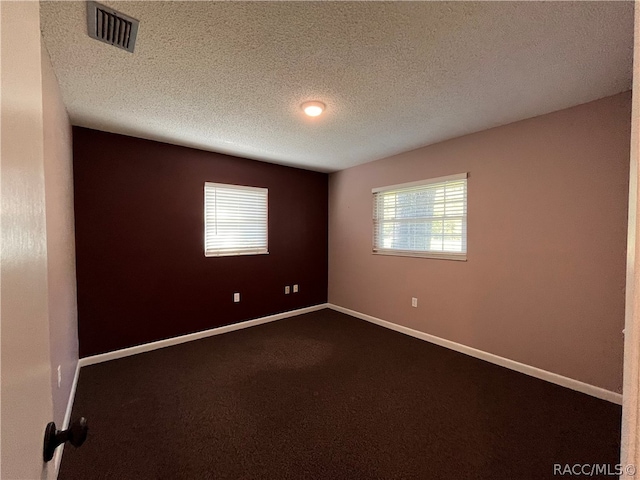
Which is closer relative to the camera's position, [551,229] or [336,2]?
[336,2]

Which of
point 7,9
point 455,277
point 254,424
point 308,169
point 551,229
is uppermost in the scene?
point 308,169

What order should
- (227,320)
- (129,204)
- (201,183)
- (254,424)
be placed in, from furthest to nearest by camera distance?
(227,320) → (201,183) → (129,204) → (254,424)

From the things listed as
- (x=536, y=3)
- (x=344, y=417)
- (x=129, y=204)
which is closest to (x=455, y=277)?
(x=344, y=417)

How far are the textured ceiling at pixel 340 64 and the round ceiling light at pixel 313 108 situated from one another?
0.34 ft

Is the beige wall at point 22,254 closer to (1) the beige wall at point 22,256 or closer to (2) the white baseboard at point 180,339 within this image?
(1) the beige wall at point 22,256

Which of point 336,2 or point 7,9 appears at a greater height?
point 336,2

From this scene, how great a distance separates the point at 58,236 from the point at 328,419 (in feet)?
7.47

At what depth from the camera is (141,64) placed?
1.75 meters

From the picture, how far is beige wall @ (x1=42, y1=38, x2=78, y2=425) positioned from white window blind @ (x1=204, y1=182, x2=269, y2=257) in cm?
139

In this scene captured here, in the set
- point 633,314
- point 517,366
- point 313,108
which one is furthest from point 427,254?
point 633,314

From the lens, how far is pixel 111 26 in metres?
1.44

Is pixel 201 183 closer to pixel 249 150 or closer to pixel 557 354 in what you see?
pixel 249 150

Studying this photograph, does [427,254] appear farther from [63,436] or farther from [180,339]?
[63,436]

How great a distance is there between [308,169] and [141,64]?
295cm
